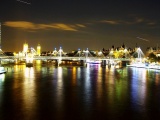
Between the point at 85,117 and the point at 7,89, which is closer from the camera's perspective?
the point at 85,117

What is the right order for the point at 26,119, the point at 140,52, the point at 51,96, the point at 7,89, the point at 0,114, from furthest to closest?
the point at 140,52
the point at 7,89
the point at 51,96
the point at 0,114
the point at 26,119

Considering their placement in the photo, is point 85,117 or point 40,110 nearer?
point 85,117

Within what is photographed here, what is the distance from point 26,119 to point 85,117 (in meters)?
2.18

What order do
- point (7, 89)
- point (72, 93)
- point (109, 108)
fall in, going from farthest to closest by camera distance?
1. point (7, 89)
2. point (72, 93)
3. point (109, 108)

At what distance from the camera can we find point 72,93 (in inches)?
658

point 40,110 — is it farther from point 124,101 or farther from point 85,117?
point 124,101

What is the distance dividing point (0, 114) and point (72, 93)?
19.6 feet

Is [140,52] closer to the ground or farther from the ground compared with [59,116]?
farther from the ground

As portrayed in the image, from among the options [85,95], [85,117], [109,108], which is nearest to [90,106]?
[109,108]

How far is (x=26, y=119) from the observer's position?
10.6 metres

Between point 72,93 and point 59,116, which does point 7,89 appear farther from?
point 59,116

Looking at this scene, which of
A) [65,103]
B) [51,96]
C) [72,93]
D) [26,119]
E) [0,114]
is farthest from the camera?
[72,93]

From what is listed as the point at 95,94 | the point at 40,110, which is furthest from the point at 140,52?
the point at 40,110

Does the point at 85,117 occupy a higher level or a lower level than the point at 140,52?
lower
